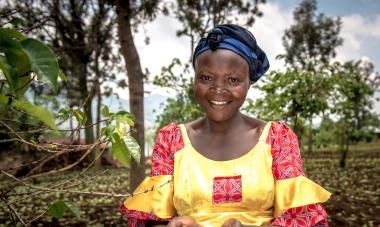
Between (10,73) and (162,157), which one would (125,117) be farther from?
(10,73)

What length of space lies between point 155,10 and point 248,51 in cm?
556

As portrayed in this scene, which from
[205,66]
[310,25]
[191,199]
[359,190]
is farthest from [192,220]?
[310,25]

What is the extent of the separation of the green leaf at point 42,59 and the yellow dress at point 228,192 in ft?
3.68

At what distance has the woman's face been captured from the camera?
6.29ft

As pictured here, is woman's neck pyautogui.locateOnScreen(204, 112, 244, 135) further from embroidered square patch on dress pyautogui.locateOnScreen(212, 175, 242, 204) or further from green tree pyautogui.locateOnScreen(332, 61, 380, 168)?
green tree pyautogui.locateOnScreen(332, 61, 380, 168)

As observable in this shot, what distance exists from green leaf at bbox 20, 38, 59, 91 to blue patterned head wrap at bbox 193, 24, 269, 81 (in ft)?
3.88

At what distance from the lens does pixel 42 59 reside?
85cm

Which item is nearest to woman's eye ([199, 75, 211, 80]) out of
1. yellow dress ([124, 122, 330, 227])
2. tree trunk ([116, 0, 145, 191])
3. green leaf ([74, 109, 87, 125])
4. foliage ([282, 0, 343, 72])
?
yellow dress ([124, 122, 330, 227])

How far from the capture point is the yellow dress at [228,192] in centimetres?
187

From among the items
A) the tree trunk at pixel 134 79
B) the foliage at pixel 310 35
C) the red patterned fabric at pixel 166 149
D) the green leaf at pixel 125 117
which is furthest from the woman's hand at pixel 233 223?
the foliage at pixel 310 35

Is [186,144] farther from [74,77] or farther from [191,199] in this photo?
[74,77]

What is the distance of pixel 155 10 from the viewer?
716 centimetres

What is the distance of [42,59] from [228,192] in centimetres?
128

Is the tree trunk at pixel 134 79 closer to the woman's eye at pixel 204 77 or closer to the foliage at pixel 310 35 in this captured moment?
the woman's eye at pixel 204 77
